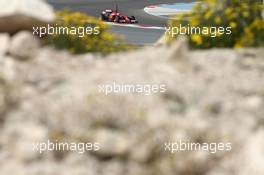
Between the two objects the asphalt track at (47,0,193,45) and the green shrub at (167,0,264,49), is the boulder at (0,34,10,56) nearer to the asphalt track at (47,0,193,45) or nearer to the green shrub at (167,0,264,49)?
the green shrub at (167,0,264,49)

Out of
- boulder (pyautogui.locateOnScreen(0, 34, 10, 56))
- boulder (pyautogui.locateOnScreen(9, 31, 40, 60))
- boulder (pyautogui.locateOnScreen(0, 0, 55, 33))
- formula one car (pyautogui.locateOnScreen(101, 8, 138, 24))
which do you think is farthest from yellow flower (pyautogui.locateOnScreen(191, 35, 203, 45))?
formula one car (pyautogui.locateOnScreen(101, 8, 138, 24))

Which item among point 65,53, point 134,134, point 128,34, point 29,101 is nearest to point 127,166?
point 134,134

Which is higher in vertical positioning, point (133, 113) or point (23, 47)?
point (23, 47)

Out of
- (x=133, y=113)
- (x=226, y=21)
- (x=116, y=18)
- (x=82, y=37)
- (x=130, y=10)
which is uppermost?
(x=226, y=21)

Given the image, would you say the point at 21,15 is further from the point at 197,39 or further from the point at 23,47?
the point at 197,39

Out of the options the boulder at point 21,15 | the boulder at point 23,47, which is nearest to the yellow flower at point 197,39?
the boulder at point 21,15

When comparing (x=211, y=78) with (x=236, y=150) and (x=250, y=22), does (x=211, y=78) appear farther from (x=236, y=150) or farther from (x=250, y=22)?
(x=250, y=22)

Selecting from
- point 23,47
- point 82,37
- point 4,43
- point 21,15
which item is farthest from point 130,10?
point 23,47
